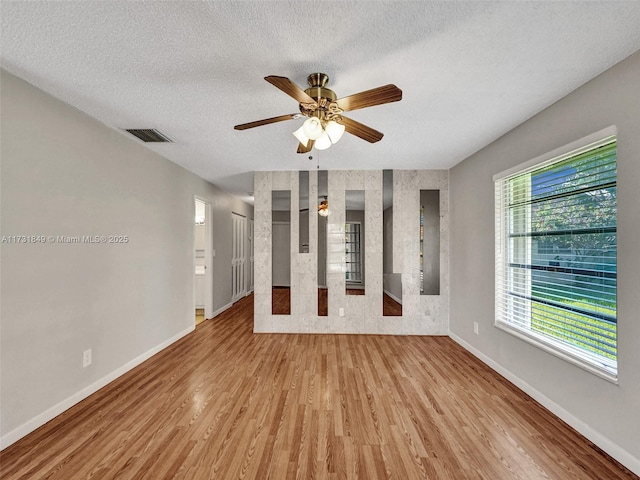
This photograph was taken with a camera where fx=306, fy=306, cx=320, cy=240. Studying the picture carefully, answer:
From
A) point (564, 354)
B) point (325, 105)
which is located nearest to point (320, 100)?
point (325, 105)

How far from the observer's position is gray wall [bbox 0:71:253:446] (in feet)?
6.72

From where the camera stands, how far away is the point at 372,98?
70.3 inches

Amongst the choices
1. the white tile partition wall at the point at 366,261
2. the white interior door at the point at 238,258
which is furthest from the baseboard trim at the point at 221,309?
the white tile partition wall at the point at 366,261

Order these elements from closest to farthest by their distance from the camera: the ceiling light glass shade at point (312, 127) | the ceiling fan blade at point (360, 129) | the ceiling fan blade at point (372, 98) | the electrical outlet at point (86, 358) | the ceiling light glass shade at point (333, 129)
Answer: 1. the ceiling fan blade at point (372, 98)
2. the ceiling light glass shade at point (312, 127)
3. the ceiling light glass shade at point (333, 129)
4. the ceiling fan blade at point (360, 129)
5. the electrical outlet at point (86, 358)

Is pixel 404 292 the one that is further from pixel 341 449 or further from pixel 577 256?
pixel 341 449

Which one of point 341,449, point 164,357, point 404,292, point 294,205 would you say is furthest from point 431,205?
A: point 164,357

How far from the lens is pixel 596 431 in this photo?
2.04 metres

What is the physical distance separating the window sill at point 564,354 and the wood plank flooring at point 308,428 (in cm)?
48

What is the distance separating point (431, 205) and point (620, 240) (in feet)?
8.94

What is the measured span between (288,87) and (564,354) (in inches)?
108

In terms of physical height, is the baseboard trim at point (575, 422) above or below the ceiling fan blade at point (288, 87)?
below

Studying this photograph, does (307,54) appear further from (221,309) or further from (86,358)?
(221,309)

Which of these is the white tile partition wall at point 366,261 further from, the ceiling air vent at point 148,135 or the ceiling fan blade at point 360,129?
the ceiling fan blade at point 360,129

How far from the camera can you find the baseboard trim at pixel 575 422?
71.7 inches
